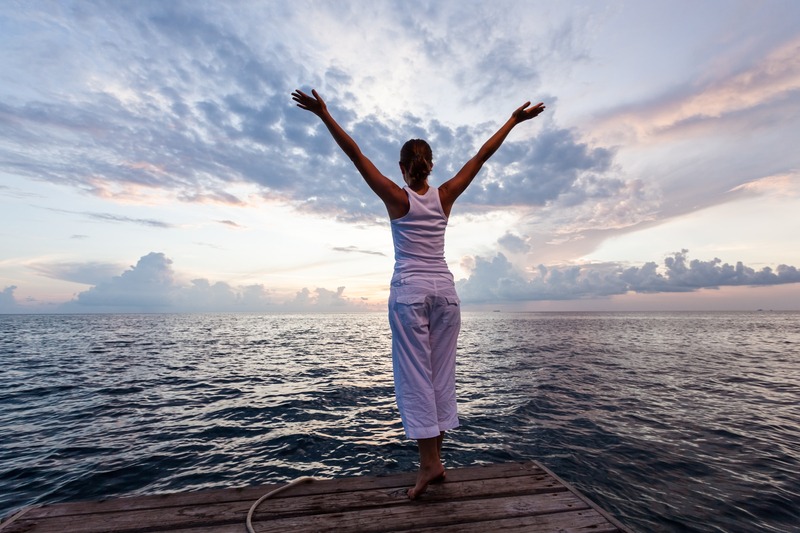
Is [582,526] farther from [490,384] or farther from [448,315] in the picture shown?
[490,384]

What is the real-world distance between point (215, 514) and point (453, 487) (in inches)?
90.1

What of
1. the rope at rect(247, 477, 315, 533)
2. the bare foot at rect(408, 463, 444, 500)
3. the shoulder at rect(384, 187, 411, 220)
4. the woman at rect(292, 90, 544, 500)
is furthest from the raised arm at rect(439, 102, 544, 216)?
the rope at rect(247, 477, 315, 533)

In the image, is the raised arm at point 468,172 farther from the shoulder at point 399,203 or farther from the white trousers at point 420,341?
the white trousers at point 420,341

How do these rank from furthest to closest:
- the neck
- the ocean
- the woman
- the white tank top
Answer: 1. the ocean
2. the neck
3. the white tank top
4. the woman

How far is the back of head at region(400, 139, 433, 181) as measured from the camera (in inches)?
149

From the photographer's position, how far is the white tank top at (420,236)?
3678 mm

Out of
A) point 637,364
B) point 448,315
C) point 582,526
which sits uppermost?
point 448,315

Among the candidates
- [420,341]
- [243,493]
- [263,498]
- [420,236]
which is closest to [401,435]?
[243,493]

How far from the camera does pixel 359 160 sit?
3512 mm

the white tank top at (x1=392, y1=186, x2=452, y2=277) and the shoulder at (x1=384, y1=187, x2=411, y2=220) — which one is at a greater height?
the shoulder at (x1=384, y1=187, x2=411, y2=220)

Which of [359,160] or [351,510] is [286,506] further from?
[359,160]

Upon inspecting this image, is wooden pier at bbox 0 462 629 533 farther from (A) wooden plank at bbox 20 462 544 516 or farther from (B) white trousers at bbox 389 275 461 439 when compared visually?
(B) white trousers at bbox 389 275 461 439

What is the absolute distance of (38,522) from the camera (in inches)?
136

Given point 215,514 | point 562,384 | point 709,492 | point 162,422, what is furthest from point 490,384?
point 215,514
